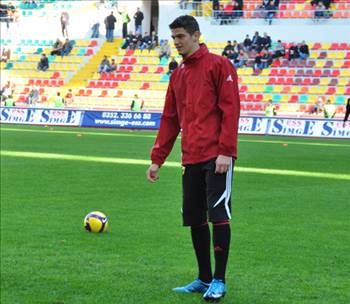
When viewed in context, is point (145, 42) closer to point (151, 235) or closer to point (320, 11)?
point (320, 11)

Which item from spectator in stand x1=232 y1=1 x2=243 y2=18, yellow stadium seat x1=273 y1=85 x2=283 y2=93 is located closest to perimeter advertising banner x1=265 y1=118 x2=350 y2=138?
yellow stadium seat x1=273 y1=85 x2=283 y2=93

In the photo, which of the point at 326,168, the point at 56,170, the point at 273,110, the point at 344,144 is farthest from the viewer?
→ the point at 273,110

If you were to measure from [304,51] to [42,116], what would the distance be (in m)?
13.7

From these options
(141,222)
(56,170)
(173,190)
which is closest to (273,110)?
(56,170)

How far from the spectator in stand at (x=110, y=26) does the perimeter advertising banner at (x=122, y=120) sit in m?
13.8

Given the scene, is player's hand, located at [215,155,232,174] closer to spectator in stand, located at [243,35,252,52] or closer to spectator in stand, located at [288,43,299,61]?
spectator in stand, located at [288,43,299,61]

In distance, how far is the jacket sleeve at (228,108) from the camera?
21.8 ft

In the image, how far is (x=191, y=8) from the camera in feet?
167

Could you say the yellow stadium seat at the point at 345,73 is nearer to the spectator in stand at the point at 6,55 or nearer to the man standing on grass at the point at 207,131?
the spectator in stand at the point at 6,55

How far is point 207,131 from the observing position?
6809 millimetres

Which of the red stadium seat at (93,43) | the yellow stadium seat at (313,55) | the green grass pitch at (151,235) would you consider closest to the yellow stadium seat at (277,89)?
the yellow stadium seat at (313,55)

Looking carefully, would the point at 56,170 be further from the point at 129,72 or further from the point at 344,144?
the point at 129,72

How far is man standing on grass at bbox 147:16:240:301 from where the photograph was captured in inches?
264

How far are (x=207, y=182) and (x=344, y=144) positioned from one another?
24015 millimetres
